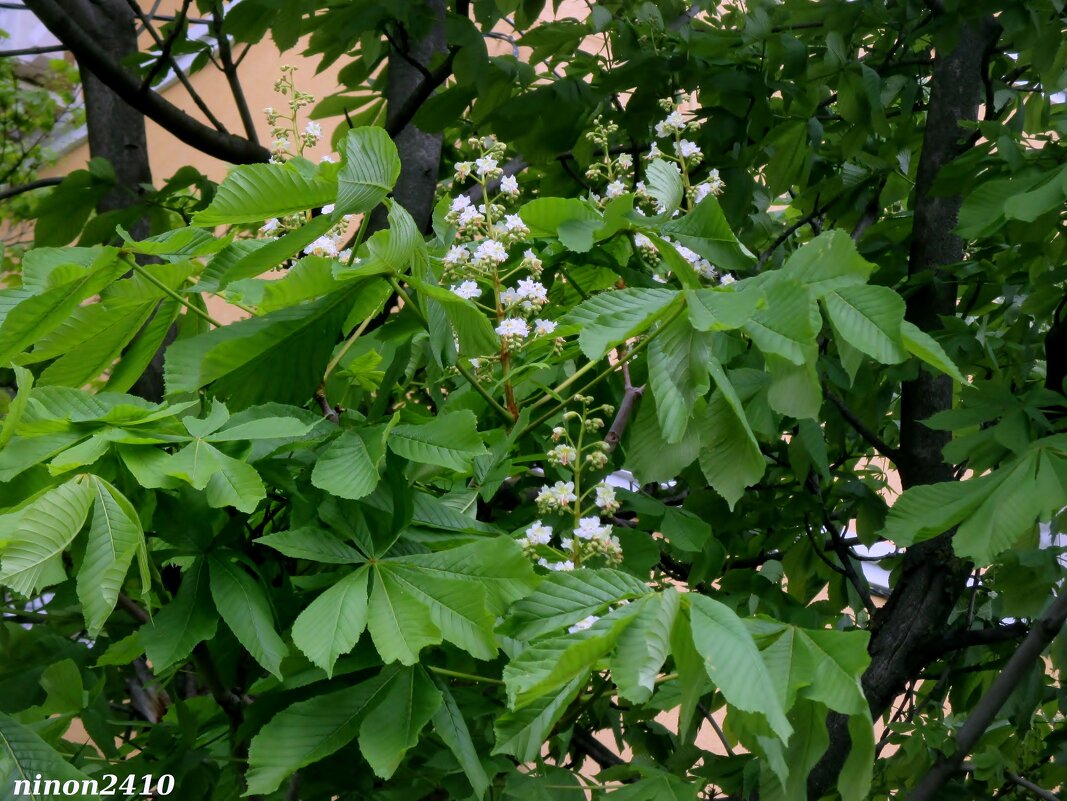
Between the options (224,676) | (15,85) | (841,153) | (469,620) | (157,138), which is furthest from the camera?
(157,138)

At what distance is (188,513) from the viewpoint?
1.09 metres

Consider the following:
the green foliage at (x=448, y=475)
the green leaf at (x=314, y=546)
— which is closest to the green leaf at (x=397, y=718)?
the green foliage at (x=448, y=475)

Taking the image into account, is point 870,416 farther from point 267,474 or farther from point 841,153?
point 267,474

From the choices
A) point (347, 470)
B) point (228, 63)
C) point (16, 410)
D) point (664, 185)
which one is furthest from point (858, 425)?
point (228, 63)

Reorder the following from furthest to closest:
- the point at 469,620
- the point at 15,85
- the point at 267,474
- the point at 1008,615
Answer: the point at 15,85
the point at 1008,615
the point at 267,474
the point at 469,620

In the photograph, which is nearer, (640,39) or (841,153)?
(640,39)

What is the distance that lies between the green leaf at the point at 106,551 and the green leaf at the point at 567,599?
313 millimetres

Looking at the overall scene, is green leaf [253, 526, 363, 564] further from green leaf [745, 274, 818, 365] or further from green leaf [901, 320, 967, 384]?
green leaf [901, 320, 967, 384]

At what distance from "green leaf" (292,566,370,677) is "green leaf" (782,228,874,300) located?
0.46 metres

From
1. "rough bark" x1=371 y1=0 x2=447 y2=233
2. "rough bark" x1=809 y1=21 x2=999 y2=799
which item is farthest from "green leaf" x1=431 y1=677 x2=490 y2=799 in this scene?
"rough bark" x1=371 y1=0 x2=447 y2=233

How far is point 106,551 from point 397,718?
31 cm

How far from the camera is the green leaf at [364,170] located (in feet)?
3.33

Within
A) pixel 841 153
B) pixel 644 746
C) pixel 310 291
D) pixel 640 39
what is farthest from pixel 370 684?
pixel 841 153

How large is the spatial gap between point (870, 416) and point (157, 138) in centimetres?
547
